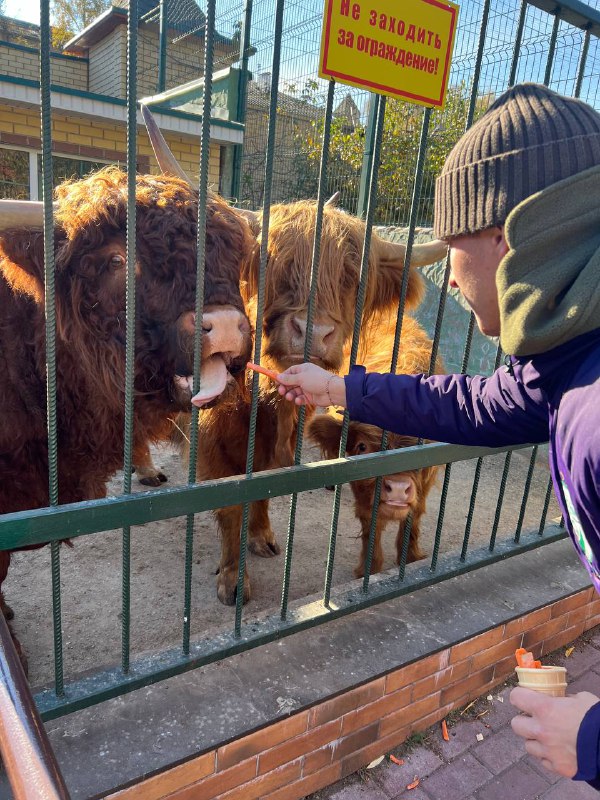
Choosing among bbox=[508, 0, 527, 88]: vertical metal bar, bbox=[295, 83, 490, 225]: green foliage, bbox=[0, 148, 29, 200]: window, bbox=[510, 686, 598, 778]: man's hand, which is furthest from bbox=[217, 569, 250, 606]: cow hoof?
bbox=[0, 148, 29, 200]: window

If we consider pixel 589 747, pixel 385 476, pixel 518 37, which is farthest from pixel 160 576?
pixel 518 37

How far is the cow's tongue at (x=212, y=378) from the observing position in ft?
6.37

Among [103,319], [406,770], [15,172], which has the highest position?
[15,172]

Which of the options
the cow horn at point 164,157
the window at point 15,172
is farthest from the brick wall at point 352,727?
the window at point 15,172

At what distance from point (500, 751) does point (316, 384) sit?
6.09 ft

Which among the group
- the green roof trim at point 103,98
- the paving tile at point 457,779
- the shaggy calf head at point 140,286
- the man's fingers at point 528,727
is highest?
the green roof trim at point 103,98

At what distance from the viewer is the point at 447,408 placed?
1888 millimetres

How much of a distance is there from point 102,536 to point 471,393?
288 cm

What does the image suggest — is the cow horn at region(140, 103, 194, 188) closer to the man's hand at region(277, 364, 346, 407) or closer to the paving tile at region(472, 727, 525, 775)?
the man's hand at region(277, 364, 346, 407)

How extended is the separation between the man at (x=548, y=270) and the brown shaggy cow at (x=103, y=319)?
954mm

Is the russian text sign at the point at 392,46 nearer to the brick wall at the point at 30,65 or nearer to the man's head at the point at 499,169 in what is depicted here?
the man's head at the point at 499,169

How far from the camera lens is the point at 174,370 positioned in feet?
6.82

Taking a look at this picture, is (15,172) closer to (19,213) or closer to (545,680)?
(19,213)

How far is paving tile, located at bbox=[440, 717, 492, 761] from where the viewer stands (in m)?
2.54
